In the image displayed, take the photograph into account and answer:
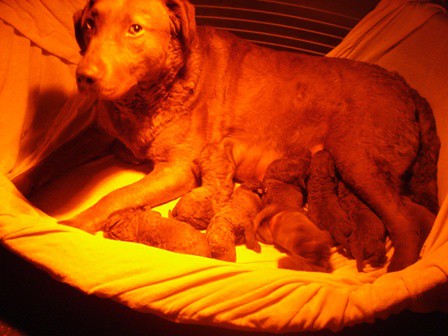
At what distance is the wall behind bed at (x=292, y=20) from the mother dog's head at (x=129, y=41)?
3.60 feet

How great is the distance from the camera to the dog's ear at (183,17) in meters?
2.05

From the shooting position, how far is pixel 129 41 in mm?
1860

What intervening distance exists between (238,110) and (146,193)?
0.78 metres

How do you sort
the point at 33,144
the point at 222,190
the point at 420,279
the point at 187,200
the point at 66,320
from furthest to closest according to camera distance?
the point at 33,144, the point at 222,190, the point at 187,200, the point at 66,320, the point at 420,279

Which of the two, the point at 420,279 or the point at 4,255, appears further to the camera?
the point at 4,255

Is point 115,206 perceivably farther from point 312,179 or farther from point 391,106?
point 391,106

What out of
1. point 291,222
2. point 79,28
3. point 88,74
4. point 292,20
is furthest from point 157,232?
point 292,20

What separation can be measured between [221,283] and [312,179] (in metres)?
0.98

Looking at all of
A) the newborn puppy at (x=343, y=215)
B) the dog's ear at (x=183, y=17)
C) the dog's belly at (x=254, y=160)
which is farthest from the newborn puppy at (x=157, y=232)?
the dog's ear at (x=183, y=17)

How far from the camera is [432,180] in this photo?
7.26ft

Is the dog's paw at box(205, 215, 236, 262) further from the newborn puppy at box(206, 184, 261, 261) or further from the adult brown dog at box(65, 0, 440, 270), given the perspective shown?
the adult brown dog at box(65, 0, 440, 270)

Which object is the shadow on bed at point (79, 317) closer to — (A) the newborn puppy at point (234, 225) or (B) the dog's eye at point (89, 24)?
(A) the newborn puppy at point (234, 225)

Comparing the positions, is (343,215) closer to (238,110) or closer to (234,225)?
(234,225)

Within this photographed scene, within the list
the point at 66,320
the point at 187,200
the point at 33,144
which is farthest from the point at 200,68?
the point at 66,320
